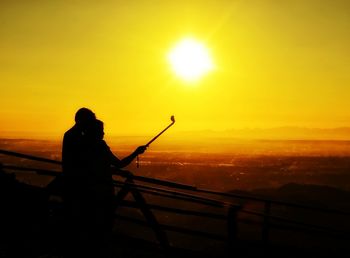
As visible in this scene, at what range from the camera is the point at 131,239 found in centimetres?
777

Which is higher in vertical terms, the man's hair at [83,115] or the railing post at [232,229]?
the man's hair at [83,115]

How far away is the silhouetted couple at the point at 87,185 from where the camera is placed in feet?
24.9

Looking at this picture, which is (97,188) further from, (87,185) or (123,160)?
(123,160)

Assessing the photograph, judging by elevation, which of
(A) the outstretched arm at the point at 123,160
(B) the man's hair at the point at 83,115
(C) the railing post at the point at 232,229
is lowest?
(C) the railing post at the point at 232,229

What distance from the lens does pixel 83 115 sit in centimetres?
757

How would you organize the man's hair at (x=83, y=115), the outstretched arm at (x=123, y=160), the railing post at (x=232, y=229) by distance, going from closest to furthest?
the railing post at (x=232, y=229), the man's hair at (x=83, y=115), the outstretched arm at (x=123, y=160)

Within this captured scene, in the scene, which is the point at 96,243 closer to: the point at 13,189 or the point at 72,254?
the point at 72,254

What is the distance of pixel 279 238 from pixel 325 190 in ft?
202

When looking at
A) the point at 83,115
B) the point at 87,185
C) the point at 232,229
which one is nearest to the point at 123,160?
the point at 87,185

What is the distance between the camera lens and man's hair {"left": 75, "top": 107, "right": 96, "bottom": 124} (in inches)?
297

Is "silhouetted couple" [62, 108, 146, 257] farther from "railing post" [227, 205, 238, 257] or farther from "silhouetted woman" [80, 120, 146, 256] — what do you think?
"railing post" [227, 205, 238, 257]

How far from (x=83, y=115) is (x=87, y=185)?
4.08ft

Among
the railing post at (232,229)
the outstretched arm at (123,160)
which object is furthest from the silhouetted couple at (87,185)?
the railing post at (232,229)

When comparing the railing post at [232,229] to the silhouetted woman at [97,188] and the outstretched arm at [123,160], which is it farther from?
the outstretched arm at [123,160]
